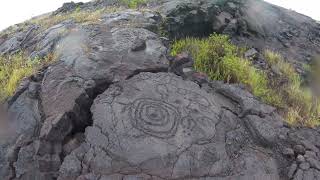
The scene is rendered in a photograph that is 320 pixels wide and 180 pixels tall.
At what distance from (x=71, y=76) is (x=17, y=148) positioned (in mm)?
1400

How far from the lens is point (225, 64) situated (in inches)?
336

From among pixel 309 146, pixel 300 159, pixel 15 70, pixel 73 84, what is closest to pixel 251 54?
pixel 309 146

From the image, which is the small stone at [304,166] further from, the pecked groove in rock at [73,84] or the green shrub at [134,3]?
the green shrub at [134,3]

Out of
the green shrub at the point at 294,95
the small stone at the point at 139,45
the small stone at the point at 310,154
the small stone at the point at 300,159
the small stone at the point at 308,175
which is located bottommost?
the green shrub at the point at 294,95

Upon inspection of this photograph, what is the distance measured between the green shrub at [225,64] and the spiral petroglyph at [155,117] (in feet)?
5.13

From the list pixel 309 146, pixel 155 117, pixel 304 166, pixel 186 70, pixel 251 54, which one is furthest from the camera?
pixel 251 54

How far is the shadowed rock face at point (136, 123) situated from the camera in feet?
21.1

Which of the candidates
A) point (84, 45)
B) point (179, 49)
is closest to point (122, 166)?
point (84, 45)

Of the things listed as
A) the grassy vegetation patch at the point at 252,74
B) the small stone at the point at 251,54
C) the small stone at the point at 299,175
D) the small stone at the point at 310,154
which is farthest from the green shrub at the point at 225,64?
the small stone at the point at 299,175

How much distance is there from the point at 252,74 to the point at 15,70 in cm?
396

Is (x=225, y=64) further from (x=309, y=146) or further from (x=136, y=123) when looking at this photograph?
(x=136, y=123)

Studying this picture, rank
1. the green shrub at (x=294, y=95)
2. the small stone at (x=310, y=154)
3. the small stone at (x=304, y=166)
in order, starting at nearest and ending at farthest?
the small stone at (x=304, y=166) → the small stone at (x=310, y=154) → the green shrub at (x=294, y=95)

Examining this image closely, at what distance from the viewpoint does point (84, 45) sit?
27.7ft

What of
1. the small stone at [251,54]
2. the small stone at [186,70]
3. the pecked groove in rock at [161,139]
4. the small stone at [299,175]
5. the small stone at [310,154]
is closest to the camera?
the pecked groove in rock at [161,139]
